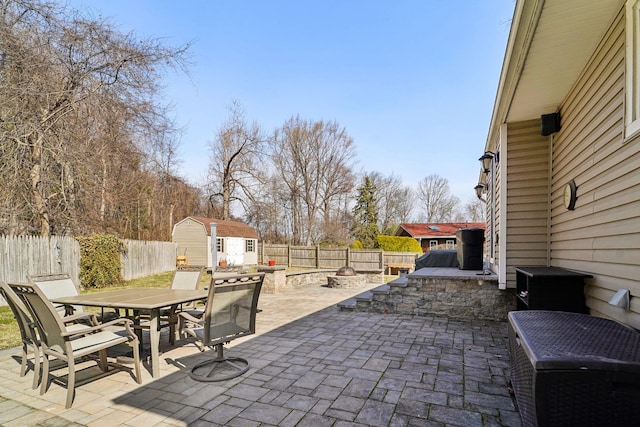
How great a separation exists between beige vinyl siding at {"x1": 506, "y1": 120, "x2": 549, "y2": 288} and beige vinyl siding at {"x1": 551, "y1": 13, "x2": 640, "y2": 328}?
87 cm

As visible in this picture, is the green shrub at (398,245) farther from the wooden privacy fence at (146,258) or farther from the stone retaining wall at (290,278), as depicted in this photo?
the wooden privacy fence at (146,258)

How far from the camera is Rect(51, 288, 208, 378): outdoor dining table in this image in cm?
310

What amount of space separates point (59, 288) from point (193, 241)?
14.2 m

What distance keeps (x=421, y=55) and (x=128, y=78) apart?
7540 millimetres

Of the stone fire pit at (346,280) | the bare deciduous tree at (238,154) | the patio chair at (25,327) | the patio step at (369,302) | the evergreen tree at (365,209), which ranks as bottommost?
the stone fire pit at (346,280)

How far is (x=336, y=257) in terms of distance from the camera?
16.1 meters

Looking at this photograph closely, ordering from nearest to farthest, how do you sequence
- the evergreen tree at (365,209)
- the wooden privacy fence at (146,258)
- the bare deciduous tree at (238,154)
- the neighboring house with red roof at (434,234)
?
the wooden privacy fence at (146,258) < the bare deciduous tree at (238,154) < the neighboring house with red roof at (434,234) < the evergreen tree at (365,209)

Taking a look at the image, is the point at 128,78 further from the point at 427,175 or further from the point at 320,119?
the point at 427,175

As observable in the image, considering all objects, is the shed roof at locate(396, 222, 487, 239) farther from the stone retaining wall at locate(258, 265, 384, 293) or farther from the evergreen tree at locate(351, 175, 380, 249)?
the stone retaining wall at locate(258, 265, 384, 293)

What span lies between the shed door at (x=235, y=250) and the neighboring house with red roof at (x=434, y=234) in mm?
11795

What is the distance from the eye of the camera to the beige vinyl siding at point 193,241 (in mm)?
17328

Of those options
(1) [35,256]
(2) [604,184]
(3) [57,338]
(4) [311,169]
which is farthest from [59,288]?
(4) [311,169]

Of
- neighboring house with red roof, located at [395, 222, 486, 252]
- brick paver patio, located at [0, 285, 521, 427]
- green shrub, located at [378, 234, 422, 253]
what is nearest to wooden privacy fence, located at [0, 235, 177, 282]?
brick paver patio, located at [0, 285, 521, 427]

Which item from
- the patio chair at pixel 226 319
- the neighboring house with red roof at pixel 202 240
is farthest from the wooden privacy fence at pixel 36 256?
the neighboring house with red roof at pixel 202 240
